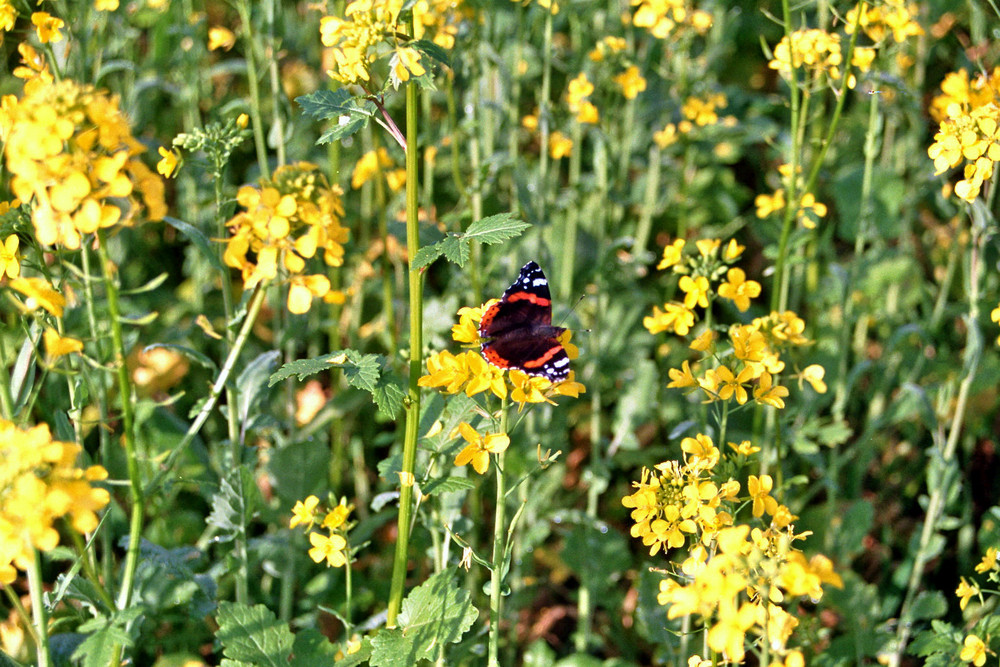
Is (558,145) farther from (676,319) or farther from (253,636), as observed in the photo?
(253,636)

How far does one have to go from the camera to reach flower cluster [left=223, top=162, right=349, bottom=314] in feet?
6.89

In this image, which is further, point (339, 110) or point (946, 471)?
point (946, 471)

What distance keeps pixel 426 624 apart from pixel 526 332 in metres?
0.87

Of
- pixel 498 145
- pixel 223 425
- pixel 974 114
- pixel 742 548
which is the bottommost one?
pixel 223 425

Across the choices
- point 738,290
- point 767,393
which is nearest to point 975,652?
point 767,393

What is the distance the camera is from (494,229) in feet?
7.18

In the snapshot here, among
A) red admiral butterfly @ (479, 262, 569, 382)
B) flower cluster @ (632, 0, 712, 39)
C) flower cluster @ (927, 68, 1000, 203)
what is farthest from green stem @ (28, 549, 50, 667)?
flower cluster @ (632, 0, 712, 39)

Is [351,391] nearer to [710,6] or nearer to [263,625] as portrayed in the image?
[263,625]

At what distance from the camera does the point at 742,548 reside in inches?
73.5

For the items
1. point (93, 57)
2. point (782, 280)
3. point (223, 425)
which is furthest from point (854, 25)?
point (93, 57)

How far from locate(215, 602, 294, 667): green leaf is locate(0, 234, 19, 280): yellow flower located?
1133 millimetres

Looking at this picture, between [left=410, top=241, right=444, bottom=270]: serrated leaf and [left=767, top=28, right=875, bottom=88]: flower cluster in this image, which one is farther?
[left=767, top=28, right=875, bottom=88]: flower cluster

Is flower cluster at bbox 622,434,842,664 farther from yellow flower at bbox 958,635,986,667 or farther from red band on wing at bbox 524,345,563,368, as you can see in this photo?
yellow flower at bbox 958,635,986,667

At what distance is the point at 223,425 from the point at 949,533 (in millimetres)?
3616
